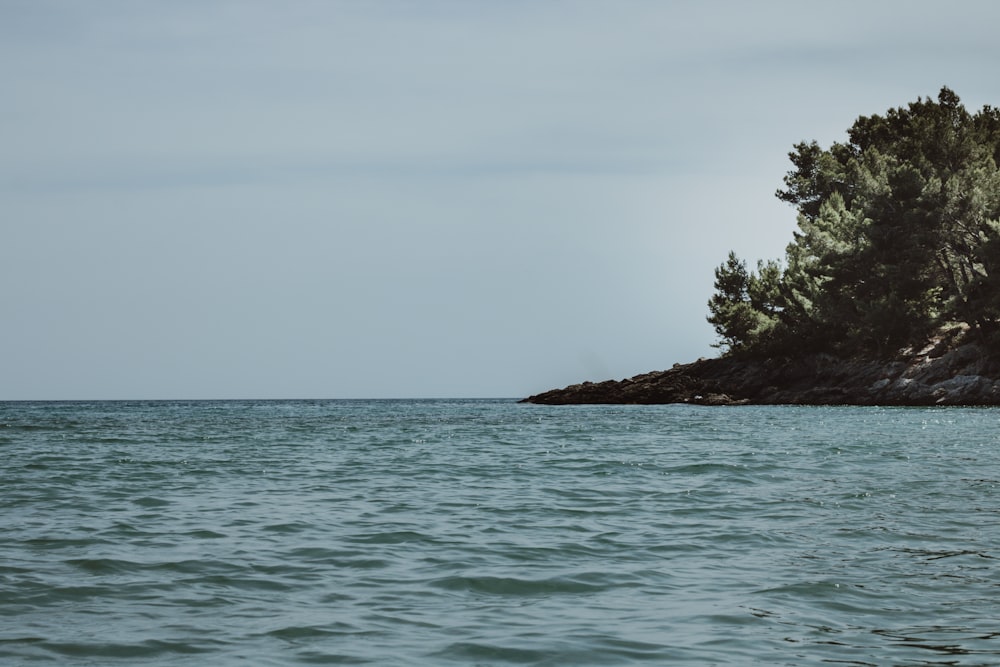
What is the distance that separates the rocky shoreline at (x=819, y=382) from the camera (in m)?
67.2

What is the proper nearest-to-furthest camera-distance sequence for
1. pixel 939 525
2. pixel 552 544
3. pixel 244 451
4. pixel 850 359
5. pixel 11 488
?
pixel 552 544, pixel 939 525, pixel 11 488, pixel 244 451, pixel 850 359

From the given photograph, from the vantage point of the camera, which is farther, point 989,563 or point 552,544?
point 552,544

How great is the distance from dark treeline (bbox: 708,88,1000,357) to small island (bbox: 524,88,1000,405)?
10 cm

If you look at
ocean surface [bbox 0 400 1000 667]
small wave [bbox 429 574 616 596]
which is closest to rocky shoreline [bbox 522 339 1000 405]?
ocean surface [bbox 0 400 1000 667]

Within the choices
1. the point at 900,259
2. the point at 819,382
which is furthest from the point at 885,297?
the point at 819,382

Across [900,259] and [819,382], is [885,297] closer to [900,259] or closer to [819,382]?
[900,259]

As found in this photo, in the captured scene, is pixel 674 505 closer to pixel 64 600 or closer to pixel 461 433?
pixel 64 600

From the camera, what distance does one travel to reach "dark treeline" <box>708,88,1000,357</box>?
68.4 meters

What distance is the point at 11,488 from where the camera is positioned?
19172mm

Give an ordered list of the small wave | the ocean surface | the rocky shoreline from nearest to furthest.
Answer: the ocean surface, the small wave, the rocky shoreline

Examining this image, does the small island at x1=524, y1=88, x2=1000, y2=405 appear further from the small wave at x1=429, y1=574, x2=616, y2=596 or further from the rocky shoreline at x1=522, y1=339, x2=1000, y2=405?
Result: the small wave at x1=429, y1=574, x2=616, y2=596

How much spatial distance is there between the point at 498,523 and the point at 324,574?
3.97 metres

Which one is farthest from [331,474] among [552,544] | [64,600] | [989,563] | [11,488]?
[989,563]

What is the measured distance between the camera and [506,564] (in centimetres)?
1094
